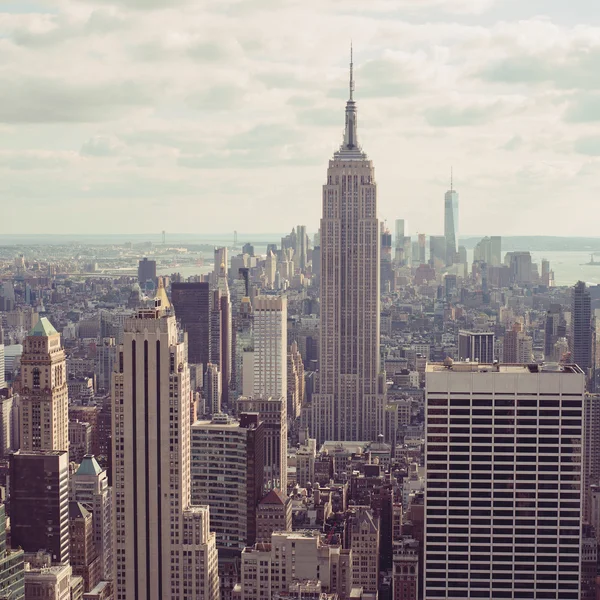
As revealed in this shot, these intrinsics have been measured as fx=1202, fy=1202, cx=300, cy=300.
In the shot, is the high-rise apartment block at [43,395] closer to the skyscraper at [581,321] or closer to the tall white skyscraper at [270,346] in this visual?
the tall white skyscraper at [270,346]

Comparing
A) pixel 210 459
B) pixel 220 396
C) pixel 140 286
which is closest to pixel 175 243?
pixel 140 286

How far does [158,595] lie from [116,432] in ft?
9.33

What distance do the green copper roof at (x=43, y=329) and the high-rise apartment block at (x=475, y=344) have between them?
39.8 ft

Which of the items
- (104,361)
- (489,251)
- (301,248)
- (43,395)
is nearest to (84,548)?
(43,395)

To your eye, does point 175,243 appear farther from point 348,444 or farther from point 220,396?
point 348,444

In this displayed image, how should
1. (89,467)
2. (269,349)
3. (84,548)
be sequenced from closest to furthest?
(84,548) < (89,467) < (269,349)

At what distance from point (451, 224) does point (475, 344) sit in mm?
4250

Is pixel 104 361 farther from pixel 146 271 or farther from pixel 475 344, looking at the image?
pixel 475 344

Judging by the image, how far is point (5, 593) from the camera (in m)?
18.0

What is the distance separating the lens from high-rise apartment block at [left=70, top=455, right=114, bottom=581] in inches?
841

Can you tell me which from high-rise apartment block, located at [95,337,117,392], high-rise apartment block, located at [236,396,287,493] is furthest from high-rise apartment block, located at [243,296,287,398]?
high-rise apartment block, located at [95,337,117,392]

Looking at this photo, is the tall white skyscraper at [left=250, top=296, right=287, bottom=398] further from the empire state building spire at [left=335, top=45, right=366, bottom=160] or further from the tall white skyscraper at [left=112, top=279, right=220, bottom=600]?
the tall white skyscraper at [left=112, top=279, right=220, bottom=600]

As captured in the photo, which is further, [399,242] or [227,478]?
[399,242]

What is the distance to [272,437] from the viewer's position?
2919 cm
